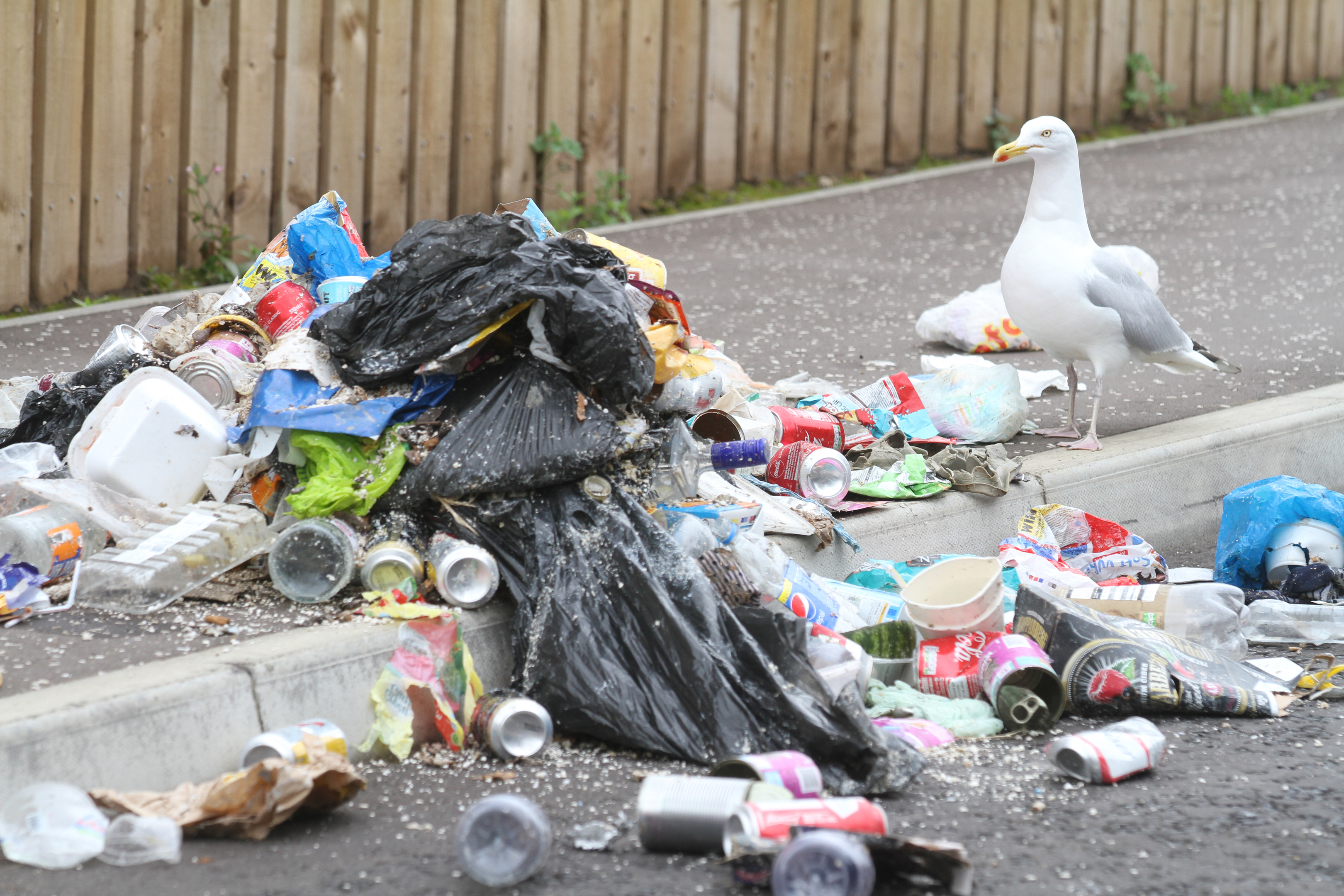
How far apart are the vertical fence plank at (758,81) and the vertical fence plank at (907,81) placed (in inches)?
36.2

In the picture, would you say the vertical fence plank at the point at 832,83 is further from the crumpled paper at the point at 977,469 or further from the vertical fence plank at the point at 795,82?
the crumpled paper at the point at 977,469

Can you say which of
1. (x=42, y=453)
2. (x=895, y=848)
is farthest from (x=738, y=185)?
(x=895, y=848)

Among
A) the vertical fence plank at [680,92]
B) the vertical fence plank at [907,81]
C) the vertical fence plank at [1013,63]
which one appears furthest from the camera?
the vertical fence plank at [1013,63]

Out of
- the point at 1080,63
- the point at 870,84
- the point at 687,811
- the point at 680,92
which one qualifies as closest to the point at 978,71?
the point at 870,84

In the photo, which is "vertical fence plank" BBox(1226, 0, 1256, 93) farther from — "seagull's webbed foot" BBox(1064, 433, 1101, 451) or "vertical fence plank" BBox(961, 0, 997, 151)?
"seagull's webbed foot" BBox(1064, 433, 1101, 451)

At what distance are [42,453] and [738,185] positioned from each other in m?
5.49

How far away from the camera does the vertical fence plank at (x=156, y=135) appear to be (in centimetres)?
590

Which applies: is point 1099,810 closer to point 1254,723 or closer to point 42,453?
point 1254,723

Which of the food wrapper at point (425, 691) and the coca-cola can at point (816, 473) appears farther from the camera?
the coca-cola can at point (816, 473)

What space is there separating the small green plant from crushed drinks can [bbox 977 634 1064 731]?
780 cm

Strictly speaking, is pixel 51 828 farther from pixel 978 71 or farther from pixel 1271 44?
pixel 1271 44

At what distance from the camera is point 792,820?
232 centimetres

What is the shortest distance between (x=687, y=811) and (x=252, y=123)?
4842 millimetres

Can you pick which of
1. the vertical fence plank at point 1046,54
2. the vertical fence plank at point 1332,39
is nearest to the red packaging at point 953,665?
the vertical fence plank at point 1046,54
